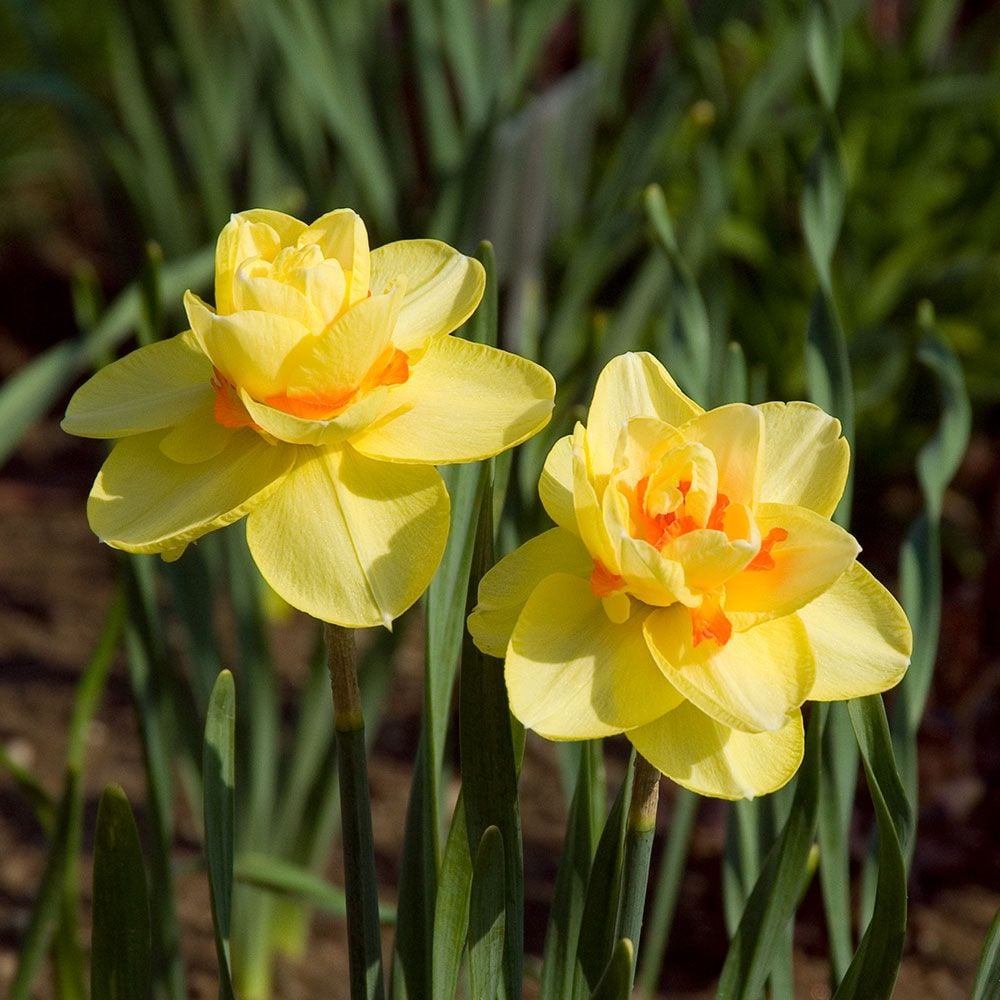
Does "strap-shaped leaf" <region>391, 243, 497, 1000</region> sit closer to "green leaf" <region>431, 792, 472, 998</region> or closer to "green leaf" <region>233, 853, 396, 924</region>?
"green leaf" <region>431, 792, 472, 998</region>

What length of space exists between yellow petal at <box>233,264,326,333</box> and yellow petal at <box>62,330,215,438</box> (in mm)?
67

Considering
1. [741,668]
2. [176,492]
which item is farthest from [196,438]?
[741,668]

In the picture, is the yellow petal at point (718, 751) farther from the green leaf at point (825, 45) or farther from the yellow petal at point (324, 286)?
the green leaf at point (825, 45)

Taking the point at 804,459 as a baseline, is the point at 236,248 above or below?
above

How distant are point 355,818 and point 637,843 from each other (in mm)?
135

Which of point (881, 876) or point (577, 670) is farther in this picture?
point (881, 876)

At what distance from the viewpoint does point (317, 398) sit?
54 centimetres

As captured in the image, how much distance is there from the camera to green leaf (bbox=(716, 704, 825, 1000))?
675 millimetres

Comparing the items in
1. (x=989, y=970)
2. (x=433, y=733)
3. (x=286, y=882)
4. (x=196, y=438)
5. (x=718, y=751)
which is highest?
(x=196, y=438)

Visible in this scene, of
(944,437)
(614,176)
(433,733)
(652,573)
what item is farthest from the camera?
(614,176)

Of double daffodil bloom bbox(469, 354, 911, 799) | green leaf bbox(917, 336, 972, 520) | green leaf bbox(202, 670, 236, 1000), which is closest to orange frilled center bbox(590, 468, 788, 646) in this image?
double daffodil bloom bbox(469, 354, 911, 799)

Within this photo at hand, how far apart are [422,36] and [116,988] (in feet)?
4.75

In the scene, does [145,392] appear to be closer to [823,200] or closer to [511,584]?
[511,584]

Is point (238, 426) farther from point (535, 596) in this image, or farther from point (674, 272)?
point (674, 272)
